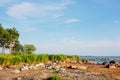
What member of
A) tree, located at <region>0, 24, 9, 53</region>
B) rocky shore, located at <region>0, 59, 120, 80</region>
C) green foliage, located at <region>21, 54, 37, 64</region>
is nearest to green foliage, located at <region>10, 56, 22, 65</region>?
green foliage, located at <region>21, 54, 37, 64</region>

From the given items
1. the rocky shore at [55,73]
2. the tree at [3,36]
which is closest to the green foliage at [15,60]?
the rocky shore at [55,73]

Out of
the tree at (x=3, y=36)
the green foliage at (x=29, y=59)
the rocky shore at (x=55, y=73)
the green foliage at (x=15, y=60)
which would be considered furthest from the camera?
the tree at (x=3, y=36)

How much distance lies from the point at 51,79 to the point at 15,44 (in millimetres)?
57550

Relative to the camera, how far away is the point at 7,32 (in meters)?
68.4

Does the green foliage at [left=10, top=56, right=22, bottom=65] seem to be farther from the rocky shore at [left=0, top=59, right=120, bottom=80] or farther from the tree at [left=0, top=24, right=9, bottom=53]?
the tree at [left=0, top=24, right=9, bottom=53]

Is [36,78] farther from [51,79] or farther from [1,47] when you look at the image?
[1,47]

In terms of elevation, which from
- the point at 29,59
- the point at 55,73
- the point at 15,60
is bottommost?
the point at 55,73

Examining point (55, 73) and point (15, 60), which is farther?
point (15, 60)

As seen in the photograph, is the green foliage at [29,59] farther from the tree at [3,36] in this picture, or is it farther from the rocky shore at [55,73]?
the tree at [3,36]

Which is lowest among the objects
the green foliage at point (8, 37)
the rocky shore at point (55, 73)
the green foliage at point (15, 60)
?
the rocky shore at point (55, 73)

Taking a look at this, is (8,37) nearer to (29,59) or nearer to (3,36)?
(3,36)

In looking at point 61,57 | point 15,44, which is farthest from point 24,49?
point 61,57

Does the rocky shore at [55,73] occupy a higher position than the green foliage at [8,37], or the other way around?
the green foliage at [8,37]

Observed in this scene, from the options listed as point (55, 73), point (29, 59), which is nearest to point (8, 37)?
point (29, 59)
